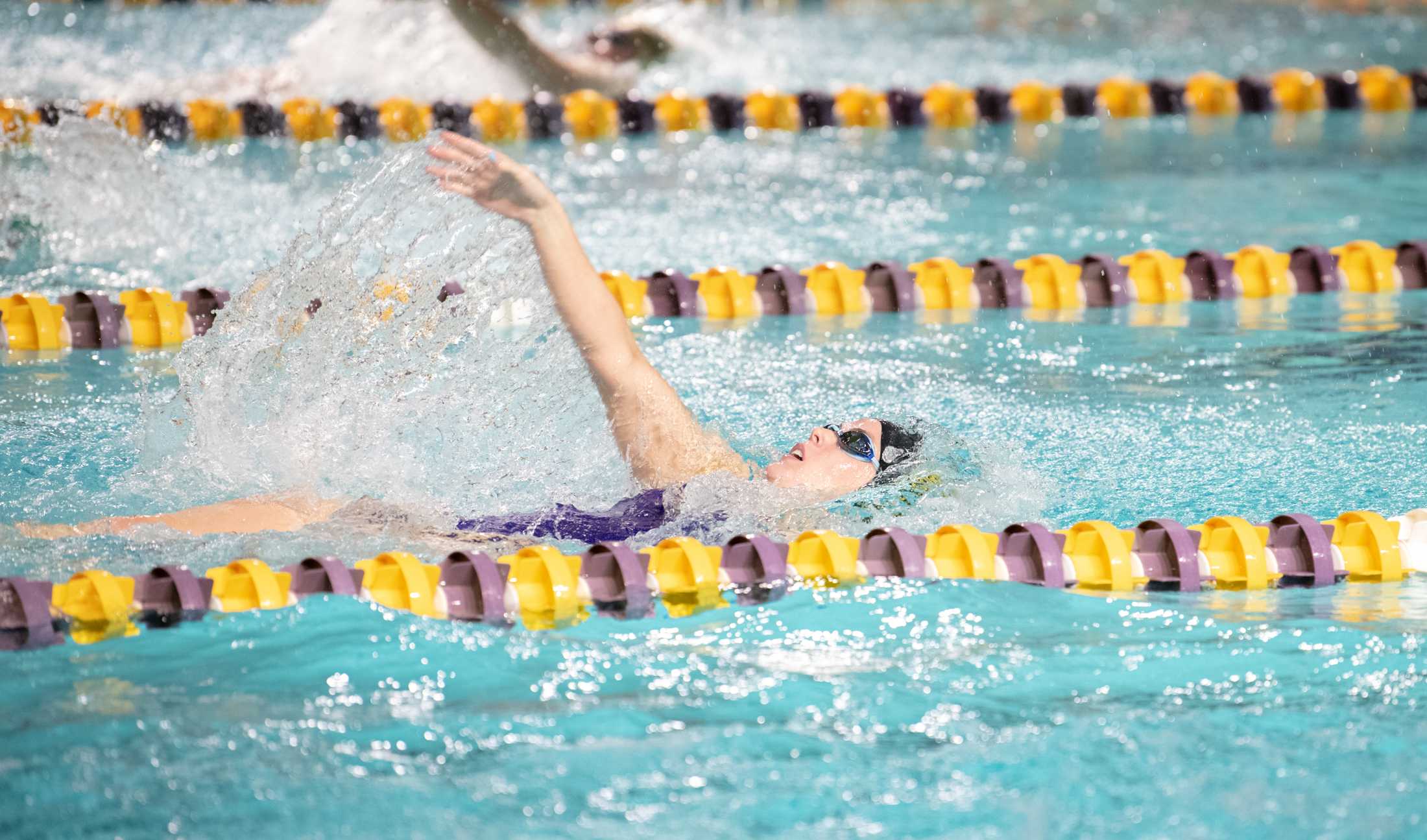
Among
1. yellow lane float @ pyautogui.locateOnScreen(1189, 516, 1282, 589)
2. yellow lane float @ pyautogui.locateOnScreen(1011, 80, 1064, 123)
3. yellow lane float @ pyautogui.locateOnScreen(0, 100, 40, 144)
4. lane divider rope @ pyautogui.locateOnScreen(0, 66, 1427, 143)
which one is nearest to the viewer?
yellow lane float @ pyautogui.locateOnScreen(1189, 516, 1282, 589)

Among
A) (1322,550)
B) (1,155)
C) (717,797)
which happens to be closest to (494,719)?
(717,797)

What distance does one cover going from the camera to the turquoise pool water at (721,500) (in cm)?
226

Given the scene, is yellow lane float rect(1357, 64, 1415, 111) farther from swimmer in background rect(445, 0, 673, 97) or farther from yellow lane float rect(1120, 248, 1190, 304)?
swimmer in background rect(445, 0, 673, 97)

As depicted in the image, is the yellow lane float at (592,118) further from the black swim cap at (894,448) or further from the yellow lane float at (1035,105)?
the black swim cap at (894,448)

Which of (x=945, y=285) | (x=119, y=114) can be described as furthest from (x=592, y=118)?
(x=945, y=285)

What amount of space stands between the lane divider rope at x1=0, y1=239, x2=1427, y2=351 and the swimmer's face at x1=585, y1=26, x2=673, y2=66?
13.1 feet

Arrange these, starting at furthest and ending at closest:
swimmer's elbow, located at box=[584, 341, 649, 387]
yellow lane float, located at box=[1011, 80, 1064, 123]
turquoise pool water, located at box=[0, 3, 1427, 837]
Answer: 1. yellow lane float, located at box=[1011, 80, 1064, 123]
2. swimmer's elbow, located at box=[584, 341, 649, 387]
3. turquoise pool water, located at box=[0, 3, 1427, 837]

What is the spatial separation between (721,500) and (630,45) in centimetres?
652

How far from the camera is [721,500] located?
3.21 m

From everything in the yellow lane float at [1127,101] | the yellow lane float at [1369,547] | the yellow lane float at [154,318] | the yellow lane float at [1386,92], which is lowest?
the yellow lane float at [1369,547]

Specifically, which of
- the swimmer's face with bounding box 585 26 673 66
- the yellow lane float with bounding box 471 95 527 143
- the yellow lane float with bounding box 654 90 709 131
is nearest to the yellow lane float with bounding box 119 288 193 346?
the yellow lane float with bounding box 471 95 527 143

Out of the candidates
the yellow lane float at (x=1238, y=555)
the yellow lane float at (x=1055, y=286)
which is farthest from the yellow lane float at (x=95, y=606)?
the yellow lane float at (x=1055, y=286)

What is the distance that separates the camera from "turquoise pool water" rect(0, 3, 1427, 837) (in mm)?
2258

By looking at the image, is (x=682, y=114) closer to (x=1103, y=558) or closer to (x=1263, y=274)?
(x=1263, y=274)
